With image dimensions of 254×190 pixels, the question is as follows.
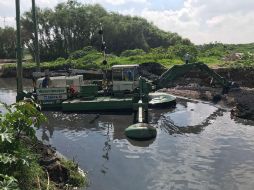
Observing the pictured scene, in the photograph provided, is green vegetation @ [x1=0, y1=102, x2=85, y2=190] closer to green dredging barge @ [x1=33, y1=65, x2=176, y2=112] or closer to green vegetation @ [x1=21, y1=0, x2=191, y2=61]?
green dredging barge @ [x1=33, y1=65, x2=176, y2=112]

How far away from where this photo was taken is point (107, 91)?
30.8m

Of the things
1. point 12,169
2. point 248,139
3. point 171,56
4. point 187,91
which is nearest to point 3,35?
point 171,56

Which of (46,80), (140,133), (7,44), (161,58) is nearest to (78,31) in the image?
(7,44)

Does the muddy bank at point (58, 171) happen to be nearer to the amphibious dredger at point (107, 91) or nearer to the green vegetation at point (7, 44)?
the amphibious dredger at point (107, 91)

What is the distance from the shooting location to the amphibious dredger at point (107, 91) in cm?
2927

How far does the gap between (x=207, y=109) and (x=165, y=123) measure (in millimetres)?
5421

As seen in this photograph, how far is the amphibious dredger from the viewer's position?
29266 millimetres

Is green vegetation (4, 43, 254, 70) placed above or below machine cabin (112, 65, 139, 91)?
above

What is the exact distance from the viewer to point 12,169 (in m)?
12.2

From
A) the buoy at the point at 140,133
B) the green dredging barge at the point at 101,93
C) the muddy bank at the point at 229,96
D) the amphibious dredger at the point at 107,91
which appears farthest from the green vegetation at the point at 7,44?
the buoy at the point at 140,133

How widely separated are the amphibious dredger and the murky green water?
839mm

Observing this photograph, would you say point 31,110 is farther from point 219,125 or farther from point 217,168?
point 219,125

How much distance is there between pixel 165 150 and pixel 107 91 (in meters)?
11.4

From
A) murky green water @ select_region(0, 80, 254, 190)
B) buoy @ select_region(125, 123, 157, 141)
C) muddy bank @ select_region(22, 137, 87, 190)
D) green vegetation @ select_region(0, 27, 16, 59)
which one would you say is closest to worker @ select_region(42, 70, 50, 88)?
murky green water @ select_region(0, 80, 254, 190)
